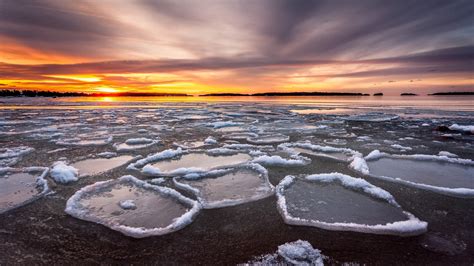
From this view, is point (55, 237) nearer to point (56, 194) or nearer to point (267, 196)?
point (56, 194)

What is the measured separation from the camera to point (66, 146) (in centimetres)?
636

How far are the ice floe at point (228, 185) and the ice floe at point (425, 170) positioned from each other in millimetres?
1765

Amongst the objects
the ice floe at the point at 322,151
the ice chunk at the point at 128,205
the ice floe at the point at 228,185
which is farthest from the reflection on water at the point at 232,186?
the ice floe at the point at 322,151

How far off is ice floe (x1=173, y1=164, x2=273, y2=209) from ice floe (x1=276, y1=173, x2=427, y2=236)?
0.31m

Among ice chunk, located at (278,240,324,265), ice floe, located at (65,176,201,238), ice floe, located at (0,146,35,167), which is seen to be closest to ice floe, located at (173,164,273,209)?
ice floe, located at (65,176,201,238)

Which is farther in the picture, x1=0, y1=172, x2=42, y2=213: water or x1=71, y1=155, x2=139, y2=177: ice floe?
x1=71, y1=155, x2=139, y2=177: ice floe

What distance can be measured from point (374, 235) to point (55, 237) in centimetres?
294

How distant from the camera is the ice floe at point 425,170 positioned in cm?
364

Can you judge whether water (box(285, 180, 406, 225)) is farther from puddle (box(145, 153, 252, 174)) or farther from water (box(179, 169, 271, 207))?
puddle (box(145, 153, 252, 174))

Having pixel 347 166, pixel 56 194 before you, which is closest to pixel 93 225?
pixel 56 194

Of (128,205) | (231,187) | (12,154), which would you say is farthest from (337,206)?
(12,154)

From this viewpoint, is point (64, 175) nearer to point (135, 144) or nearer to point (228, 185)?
point (228, 185)

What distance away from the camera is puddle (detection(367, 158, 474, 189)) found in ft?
12.7

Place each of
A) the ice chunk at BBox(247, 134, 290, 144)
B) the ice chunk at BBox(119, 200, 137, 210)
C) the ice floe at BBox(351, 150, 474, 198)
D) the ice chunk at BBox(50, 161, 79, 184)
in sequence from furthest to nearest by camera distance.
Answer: the ice chunk at BBox(247, 134, 290, 144) < the ice chunk at BBox(50, 161, 79, 184) < the ice floe at BBox(351, 150, 474, 198) < the ice chunk at BBox(119, 200, 137, 210)
